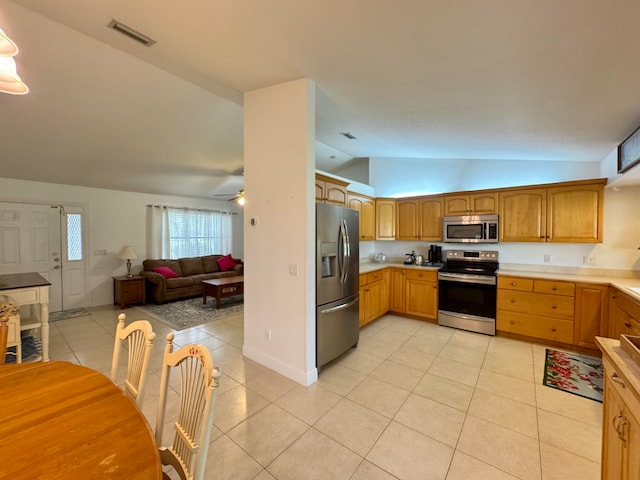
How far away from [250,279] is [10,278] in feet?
9.46

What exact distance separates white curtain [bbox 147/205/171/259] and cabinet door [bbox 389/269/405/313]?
5277 millimetres

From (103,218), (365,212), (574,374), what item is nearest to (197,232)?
(103,218)

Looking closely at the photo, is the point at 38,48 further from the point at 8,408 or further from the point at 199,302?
the point at 199,302

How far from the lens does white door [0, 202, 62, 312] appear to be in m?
4.50

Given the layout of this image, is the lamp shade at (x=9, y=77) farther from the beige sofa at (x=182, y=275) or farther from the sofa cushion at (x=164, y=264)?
the sofa cushion at (x=164, y=264)

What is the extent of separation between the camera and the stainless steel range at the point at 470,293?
3844 mm

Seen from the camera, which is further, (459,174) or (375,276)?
(459,174)

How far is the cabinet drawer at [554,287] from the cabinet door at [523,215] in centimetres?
63

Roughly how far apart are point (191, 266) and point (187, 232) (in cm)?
101

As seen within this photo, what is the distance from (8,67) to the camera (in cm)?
128

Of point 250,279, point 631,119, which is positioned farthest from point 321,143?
point 631,119

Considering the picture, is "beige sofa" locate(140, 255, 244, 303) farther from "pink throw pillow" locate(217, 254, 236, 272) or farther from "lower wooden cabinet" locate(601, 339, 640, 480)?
"lower wooden cabinet" locate(601, 339, 640, 480)

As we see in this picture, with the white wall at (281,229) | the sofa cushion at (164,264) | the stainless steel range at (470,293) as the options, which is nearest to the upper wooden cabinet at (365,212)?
the stainless steel range at (470,293)

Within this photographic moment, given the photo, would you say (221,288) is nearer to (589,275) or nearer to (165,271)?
(165,271)
